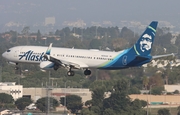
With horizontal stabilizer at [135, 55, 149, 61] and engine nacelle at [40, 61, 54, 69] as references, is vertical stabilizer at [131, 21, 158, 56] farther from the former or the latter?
engine nacelle at [40, 61, 54, 69]

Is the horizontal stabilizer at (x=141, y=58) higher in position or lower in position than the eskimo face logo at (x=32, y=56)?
lower

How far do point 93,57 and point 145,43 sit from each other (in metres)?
7.49

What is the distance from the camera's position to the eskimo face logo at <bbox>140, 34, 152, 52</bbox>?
100938 millimetres

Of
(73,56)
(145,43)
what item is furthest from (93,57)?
(145,43)

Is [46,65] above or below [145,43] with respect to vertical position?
below

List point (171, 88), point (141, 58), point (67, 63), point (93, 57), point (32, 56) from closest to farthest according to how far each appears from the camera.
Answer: point (141, 58) → point (93, 57) → point (67, 63) → point (32, 56) → point (171, 88)

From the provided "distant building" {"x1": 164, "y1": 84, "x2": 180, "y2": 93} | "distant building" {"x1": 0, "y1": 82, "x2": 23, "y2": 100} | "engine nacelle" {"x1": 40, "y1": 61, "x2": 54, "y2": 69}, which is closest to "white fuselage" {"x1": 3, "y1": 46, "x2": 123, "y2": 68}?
"engine nacelle" {"x1": 40, "y1": 61, "x2": 54, "y2": 69}

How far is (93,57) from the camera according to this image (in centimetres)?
10344

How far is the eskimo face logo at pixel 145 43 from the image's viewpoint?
100938 mm

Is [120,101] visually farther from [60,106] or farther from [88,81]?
[88,81]

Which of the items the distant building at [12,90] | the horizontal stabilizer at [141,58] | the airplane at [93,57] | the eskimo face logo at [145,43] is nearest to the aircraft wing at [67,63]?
the airplane at [93,57]

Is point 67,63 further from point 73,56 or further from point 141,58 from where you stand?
point 141,58

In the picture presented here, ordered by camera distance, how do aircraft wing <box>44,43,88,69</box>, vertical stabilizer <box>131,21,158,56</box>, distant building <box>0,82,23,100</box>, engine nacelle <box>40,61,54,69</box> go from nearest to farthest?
vertical stabilizer <box>131,21,158,56</box> → aircraft wing <box>44,43,88,69</box> → engine nacelle <box>40,61,54,69</box> → distant building <box>0,82,23,100</box>

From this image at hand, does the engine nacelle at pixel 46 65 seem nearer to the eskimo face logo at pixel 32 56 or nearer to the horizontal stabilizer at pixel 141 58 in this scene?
the eskimo face logo at pixel 32 56
